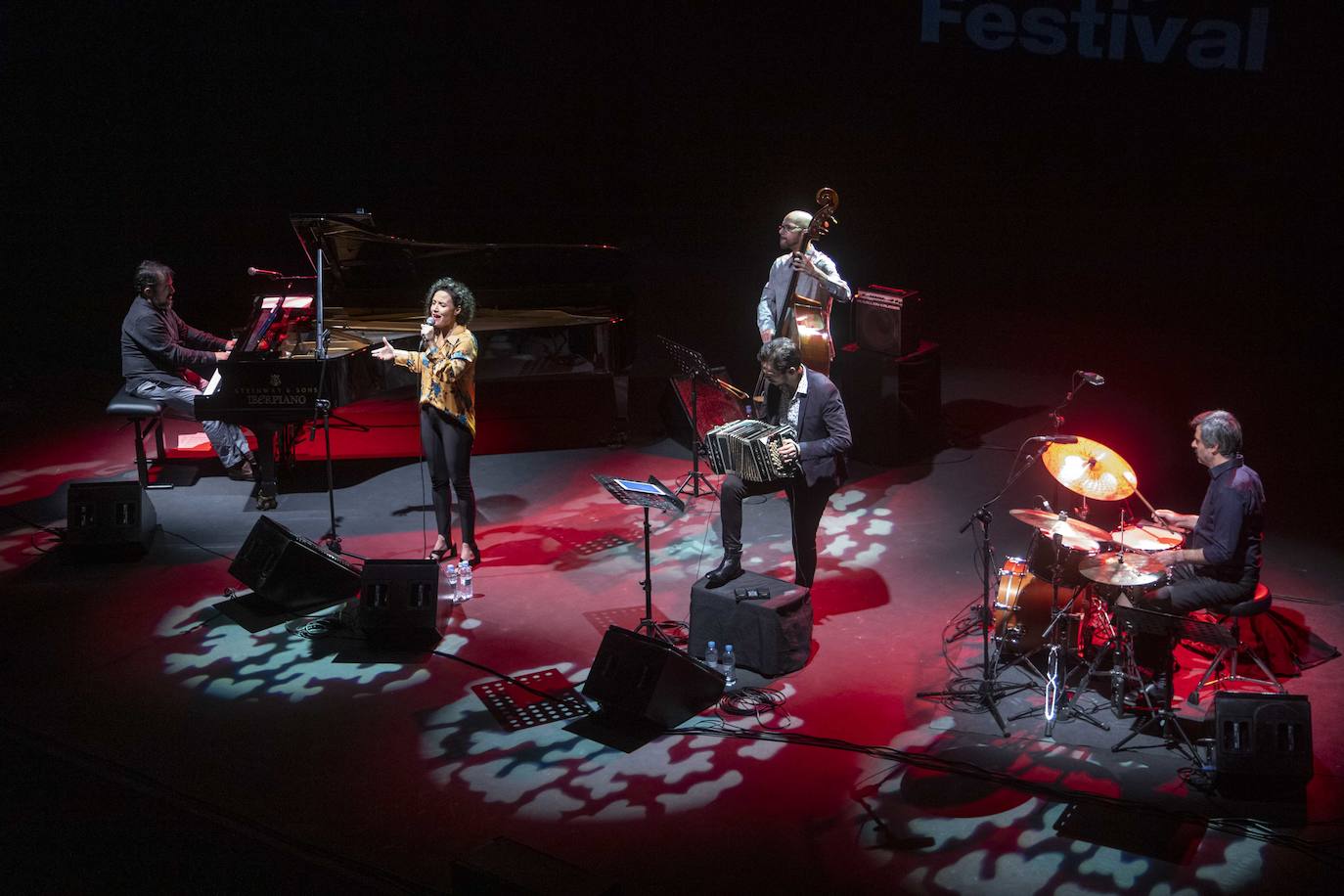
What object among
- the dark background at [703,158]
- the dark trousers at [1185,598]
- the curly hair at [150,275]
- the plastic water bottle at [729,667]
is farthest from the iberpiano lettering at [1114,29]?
the plastic water bottle at [729,667]

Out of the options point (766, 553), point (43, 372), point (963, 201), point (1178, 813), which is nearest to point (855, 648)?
point (766, 553)

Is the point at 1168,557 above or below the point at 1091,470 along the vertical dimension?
below

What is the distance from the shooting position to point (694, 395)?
27.0ft

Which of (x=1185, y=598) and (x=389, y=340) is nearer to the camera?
(x=1185, y=598)

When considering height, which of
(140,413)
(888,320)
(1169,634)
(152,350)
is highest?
(888,320)

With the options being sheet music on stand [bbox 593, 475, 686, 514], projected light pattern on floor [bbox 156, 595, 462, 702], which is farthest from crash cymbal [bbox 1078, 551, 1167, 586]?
projected light pattern on floor [bbox 156, 595, 462, 702]

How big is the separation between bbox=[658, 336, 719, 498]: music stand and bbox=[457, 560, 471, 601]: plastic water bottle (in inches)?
70.3

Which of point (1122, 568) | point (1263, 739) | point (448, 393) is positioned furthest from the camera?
point (448, 393)

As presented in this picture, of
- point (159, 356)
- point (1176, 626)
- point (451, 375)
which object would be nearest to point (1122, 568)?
point (1176, 626)

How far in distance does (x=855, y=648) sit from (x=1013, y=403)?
15.3 feet

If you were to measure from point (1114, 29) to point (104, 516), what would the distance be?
9.60 meters

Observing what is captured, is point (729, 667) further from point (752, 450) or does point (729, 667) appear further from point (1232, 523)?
point (1232, 523)

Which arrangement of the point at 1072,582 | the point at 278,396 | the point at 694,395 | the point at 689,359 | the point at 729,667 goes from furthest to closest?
1. the point at 694,395
2. the point at 278,396
3. the point at 689,359
4. the point at 729,667
5. the point at 1072,582

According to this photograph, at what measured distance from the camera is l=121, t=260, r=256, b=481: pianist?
28.5 ft
